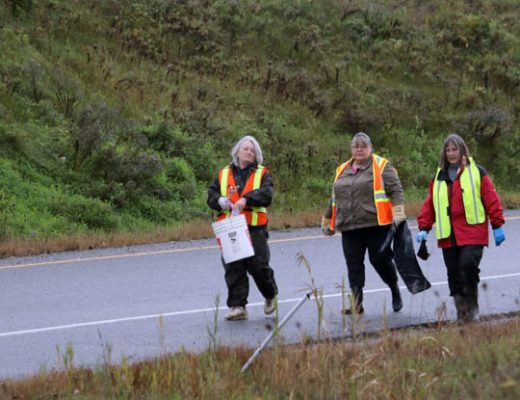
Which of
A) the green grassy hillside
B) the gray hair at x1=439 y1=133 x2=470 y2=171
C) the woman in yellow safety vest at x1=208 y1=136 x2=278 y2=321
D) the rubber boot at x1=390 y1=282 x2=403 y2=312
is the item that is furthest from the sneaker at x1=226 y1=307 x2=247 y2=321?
the green grassy hillside

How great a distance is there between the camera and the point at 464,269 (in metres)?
9.88

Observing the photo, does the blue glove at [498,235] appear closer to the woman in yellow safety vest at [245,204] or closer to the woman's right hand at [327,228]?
the woman's right hand at [327,228]

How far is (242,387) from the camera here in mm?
7160

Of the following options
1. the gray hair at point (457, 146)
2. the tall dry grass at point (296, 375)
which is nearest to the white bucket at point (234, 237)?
the gray hair at point (457, 146)

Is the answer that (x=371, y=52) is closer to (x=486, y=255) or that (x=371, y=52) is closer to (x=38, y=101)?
→ (x=38, y=101)

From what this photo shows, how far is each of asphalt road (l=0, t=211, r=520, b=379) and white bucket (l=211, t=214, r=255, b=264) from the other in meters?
0.63

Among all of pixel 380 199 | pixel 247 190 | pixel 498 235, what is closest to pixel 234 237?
pixel 247 190

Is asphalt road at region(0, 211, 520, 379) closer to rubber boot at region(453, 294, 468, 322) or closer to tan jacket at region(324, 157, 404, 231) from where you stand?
rubber boot at region(453, 294, 468, 322)

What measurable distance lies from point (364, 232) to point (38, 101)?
1111 cm

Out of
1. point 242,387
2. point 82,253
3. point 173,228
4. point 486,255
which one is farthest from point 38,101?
point 242,387

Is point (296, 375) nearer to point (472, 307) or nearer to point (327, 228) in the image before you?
point (472, 307)

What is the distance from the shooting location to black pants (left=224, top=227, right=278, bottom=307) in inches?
412

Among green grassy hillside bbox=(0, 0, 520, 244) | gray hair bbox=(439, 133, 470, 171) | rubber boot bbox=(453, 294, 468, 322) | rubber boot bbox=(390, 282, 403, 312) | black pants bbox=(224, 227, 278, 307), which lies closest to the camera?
rubber boot bbox=(453, 294, 468, 322)

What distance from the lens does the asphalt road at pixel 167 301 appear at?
9.34 meters
